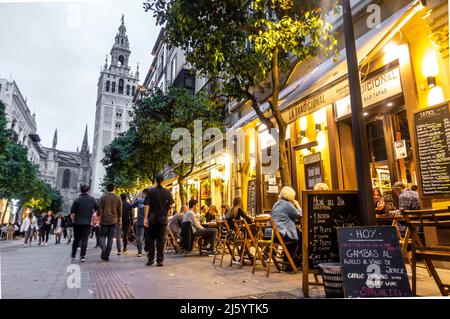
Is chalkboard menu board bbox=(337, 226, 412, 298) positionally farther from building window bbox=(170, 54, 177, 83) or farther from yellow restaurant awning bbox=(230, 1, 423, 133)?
building window bbox=(170, 54, 177, 83)

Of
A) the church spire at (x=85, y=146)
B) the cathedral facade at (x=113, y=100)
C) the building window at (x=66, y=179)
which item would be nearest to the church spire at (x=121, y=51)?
the cathedral facade at (x=113, y=100)

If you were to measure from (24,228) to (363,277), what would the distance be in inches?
690

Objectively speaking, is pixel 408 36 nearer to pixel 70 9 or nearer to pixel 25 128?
pixel 70 9

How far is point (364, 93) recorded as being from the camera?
7605mm

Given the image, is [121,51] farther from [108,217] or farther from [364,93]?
[364,93]

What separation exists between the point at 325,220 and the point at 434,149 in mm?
2811

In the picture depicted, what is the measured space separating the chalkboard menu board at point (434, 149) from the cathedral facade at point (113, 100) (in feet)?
235

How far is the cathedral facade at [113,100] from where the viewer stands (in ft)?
237

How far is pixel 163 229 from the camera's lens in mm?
6699

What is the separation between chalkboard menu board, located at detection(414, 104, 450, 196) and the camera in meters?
5.20

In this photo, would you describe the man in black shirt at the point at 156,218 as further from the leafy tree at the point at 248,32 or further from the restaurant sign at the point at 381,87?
the restaurant sign at the point at 381,87

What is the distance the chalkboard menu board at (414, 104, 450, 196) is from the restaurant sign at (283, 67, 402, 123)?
124 centimetres

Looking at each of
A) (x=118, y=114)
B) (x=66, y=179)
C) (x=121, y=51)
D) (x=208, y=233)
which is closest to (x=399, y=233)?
(x=208, y=233)
